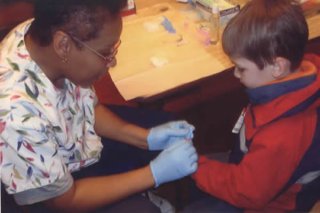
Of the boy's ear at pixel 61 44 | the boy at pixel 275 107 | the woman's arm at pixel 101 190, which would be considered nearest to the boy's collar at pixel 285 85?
the boy at pixel 275 107

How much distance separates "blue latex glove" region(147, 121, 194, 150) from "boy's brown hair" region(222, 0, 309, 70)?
1.04 feet

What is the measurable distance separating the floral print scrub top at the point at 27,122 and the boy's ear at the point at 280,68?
1.85 feet

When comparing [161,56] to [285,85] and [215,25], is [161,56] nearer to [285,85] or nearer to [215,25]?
[215,25]

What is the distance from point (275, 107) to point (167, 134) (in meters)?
0.37

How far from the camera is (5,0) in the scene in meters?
1.60

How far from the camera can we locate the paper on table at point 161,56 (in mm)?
1412

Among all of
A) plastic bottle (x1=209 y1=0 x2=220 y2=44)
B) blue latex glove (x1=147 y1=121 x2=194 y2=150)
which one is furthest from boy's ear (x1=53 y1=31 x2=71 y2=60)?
plastic bottle (x1=209 y1=0 x2=220 y2=44)

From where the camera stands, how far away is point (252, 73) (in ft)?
3.91

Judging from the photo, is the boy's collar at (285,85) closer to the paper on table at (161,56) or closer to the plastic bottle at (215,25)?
the paper on table at (161,56)

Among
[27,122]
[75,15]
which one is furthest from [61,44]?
[27,122]

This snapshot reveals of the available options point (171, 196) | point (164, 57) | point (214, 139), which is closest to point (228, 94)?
Answer: point (214, 139)

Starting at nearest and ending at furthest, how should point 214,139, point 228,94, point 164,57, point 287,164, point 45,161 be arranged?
point 45,161
point 287,164
point 164,57
point 214,139
point 228,94

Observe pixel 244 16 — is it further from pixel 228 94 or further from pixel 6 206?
pixel 228 94

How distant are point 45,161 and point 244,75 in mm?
573
